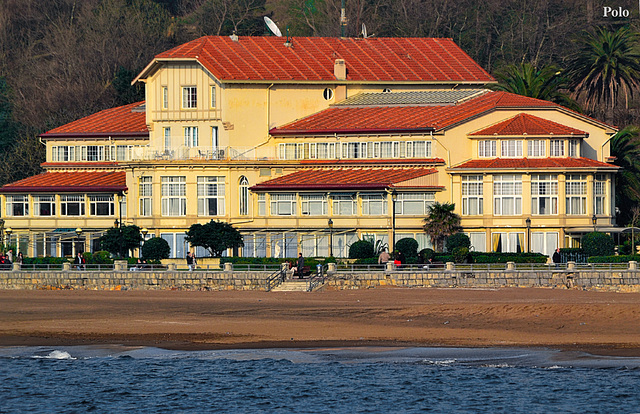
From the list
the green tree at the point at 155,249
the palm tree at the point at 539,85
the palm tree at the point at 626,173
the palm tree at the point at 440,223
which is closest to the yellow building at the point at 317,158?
the palm tree at the point at 440,223

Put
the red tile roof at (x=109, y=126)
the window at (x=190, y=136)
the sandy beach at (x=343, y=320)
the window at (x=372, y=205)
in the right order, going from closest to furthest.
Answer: the sandy beach at (x=343, y=320) < the window at (x=372, y=205) < the window at (x=190, y=136) < the red tile roof at (x=109, y=126)

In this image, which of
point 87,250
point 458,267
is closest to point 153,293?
point 458,267

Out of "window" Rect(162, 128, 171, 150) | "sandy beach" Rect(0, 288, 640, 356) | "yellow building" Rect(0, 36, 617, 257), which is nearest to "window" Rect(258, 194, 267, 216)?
"yellow building" Rect(0, 36, 617, 257)

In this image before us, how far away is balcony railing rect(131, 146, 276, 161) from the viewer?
252 feet

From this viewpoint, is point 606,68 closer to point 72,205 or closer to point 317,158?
point 317,158

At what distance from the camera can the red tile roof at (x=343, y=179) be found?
7175 cm

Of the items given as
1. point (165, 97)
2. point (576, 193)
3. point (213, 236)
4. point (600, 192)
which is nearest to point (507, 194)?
point (576, 193)

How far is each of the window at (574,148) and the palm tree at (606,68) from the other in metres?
16.0

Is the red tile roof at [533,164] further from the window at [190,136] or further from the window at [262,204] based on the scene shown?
the window at [190,136]

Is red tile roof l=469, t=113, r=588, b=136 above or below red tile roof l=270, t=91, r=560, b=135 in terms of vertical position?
below

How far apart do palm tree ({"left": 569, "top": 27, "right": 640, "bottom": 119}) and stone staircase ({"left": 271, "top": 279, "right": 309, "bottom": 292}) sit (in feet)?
116

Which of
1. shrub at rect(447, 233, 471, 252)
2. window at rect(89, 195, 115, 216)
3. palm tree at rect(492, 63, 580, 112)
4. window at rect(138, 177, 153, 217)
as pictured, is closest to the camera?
shrub at rect(447, 233, 471, 252)

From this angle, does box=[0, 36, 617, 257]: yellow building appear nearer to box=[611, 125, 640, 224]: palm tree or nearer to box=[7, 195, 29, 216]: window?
box=[7, 195, 29, 216]: window

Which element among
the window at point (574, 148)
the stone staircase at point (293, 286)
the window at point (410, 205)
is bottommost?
the stone staircase at point (293, 286)
